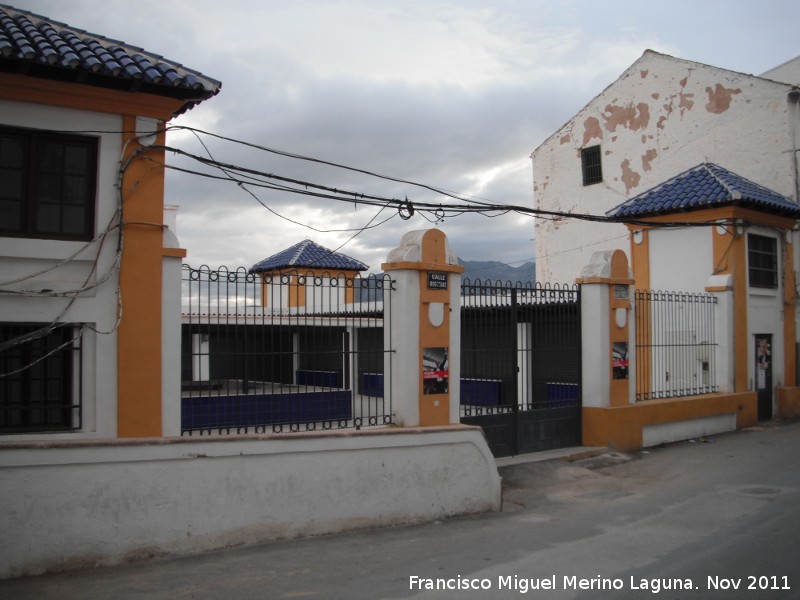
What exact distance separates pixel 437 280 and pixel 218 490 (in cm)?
389

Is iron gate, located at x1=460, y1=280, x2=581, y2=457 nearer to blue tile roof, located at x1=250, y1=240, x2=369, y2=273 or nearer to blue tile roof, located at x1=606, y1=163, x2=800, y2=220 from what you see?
blue tile roof, located at x1=606, y1=163, x2=800, y2=220

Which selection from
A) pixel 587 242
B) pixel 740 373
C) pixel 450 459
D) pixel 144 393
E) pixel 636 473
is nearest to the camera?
pixel 144 393

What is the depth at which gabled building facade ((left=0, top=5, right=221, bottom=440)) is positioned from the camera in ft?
24.5

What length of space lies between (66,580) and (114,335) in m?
2.64

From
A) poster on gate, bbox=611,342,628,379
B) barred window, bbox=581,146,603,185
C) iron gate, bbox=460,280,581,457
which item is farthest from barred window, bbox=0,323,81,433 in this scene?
barred window, bbox=581,146,603,185

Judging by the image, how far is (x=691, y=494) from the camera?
9.52 meters

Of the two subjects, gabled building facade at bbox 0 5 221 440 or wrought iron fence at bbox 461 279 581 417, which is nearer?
gabled building facade at bbox 0 5 221 440

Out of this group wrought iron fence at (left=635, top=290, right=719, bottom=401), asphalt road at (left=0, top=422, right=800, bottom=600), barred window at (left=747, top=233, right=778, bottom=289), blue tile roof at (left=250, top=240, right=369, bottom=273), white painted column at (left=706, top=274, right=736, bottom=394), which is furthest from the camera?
blue tile roof at (left=250, top=240, right=369, bottom=273)

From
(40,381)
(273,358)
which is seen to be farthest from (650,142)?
(40,381)

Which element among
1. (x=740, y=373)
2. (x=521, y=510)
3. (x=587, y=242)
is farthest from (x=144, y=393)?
(x=587, y=242)

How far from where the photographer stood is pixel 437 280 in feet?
30.6

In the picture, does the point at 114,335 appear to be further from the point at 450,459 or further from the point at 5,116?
the point at 450,459

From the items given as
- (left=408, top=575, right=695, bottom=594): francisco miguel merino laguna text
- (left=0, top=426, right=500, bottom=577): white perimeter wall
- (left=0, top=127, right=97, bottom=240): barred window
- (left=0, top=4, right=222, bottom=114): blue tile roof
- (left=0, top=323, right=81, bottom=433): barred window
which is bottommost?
(left=408, top=575, right=695, bottom=594): francisco miguel merino laguna text

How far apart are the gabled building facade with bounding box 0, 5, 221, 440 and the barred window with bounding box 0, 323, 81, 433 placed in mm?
11
